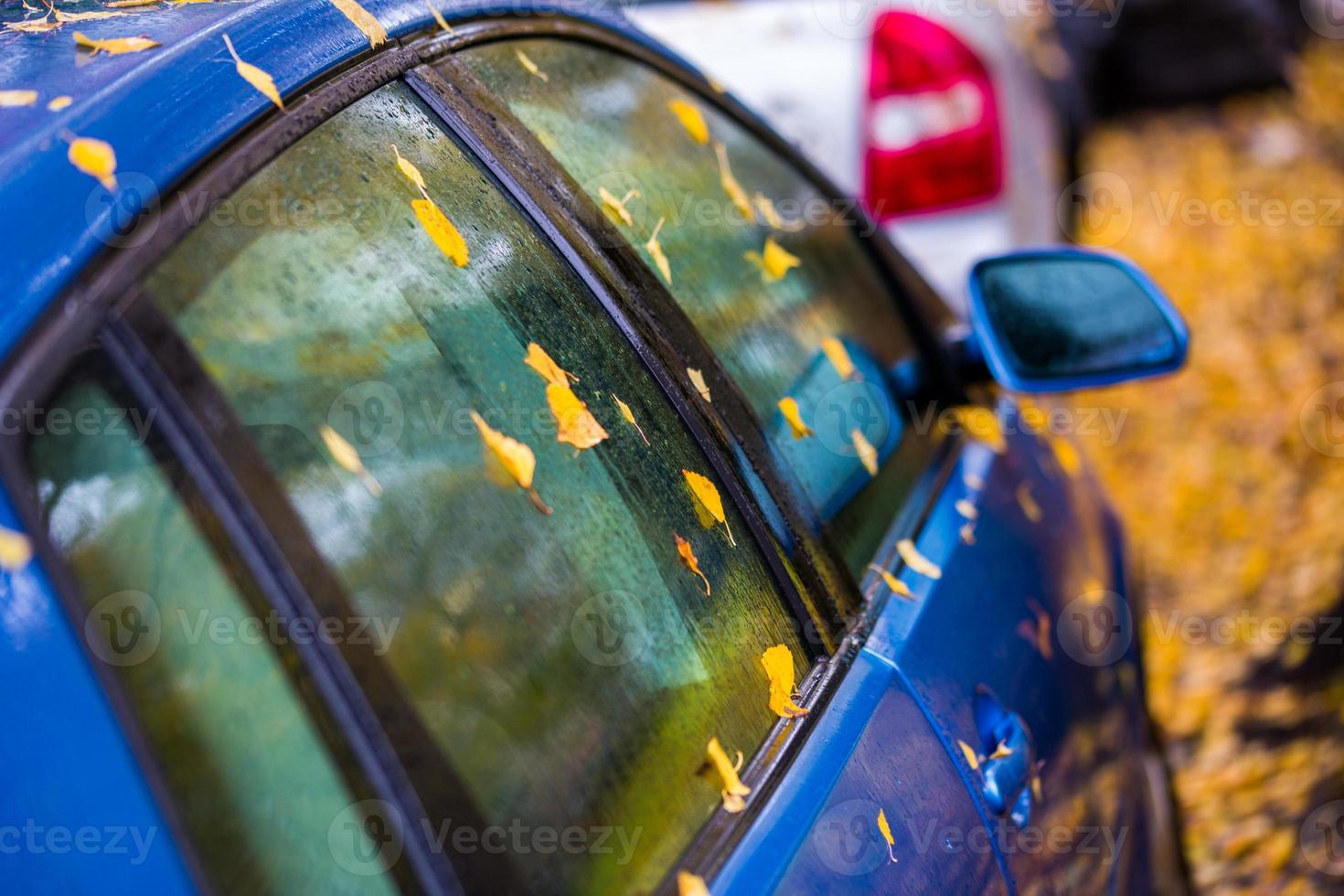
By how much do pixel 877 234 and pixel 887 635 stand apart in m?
1.11

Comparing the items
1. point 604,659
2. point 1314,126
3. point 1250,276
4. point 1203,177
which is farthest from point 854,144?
point 1314,126

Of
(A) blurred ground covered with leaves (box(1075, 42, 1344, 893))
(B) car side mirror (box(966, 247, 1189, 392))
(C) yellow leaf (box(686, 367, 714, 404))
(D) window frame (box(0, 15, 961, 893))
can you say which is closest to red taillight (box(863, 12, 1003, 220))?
(A) blurred ground covered with leaves (box(1075, 42, 1344, 893))

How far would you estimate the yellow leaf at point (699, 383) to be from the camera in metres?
1.51

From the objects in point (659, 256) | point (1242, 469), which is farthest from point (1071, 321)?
point (1242, 469)

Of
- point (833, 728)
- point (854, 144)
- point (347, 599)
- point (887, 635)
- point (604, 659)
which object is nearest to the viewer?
point (347, 599)

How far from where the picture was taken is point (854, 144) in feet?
14.0

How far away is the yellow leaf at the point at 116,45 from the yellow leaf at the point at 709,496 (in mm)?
691

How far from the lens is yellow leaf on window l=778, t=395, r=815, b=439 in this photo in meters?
1.72

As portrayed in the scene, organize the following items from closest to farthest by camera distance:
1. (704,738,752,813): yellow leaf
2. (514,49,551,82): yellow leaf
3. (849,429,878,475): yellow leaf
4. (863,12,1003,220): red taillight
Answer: (704,738,752,813): yellow leaf
(514,49,551,82): yellow leaf
(849,429,878,475): yellow leaf
(863,12,1003,220): red taillight

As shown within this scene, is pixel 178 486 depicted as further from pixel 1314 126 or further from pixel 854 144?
pixel 1314 126

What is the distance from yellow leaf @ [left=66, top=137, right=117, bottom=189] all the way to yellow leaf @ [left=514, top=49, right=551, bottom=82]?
79 centimetres

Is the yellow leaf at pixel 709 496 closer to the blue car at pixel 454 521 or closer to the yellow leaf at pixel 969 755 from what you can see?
the blue car at pixel 454 521

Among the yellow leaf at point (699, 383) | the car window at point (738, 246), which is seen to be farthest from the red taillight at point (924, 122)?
the yellow leaf at point (699, 383)

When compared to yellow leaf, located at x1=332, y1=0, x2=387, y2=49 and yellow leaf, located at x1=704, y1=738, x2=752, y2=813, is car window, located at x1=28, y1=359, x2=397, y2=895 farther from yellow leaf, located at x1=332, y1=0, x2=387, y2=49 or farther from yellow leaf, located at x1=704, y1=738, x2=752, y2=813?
yellow leaf, located at x1=332, y1=0, x2=387, y2=49
